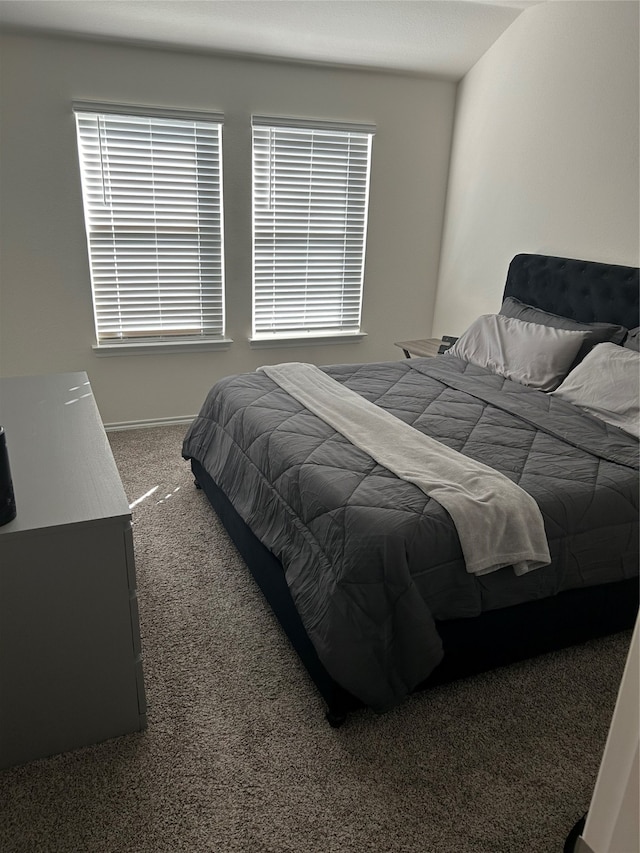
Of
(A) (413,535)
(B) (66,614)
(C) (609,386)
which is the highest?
(C) (609,386)

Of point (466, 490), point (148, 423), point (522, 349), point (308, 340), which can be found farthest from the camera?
point (308, 340)

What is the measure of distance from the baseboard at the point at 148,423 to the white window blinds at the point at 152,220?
570 millimetres

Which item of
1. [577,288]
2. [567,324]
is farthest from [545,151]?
[567,324]

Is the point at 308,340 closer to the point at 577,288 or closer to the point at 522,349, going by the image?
the point at 522,349

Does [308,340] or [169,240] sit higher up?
[169,240]

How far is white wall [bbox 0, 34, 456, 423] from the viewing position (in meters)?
3.53

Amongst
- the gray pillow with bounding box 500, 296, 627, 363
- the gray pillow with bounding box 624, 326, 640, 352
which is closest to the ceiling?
the gray pillow with bounding box 500, 296, 627, 363

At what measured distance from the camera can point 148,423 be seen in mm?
4281

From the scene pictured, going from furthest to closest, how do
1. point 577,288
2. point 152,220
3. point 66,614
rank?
1. point 152,220
2. point 577,288
3. point 66,614

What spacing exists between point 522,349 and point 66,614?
255 centimetres

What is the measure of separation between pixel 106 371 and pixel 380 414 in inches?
88.5

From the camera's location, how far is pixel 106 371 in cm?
407

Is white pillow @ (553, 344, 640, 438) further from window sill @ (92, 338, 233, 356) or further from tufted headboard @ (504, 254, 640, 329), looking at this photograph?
window sill @ (92, 338, 233, 356)

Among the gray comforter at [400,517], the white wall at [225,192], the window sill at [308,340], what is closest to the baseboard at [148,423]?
the white wall at [225,192]
